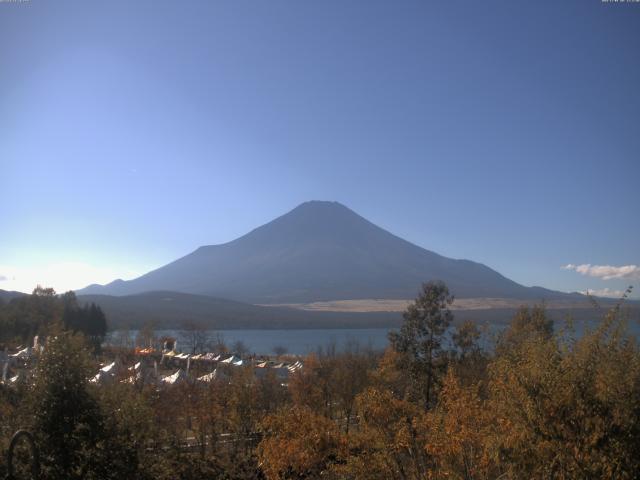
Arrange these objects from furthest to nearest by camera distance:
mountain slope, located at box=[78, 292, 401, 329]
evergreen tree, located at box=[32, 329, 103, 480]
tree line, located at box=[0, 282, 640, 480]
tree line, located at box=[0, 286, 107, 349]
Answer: mountain slope, located at box=[78, 292, 401, 329], tree line, located at box=[0, 286, 107, 349], evergreen tree, located at box=[32, 329, 103, 480], tree line, located at box=[0, 282, 640, 480]

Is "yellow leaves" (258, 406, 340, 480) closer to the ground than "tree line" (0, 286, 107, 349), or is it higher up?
closer to the ground

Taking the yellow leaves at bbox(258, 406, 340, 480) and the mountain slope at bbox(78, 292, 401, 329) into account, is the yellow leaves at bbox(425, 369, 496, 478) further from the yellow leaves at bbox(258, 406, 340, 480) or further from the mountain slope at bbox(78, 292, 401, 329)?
the mountain slope at bbox(78, 292, 401, 329)

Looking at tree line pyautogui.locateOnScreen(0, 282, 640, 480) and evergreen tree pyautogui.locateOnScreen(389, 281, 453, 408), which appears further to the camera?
evergreen tree pyautogui.locateOnScreen(389, 281, 453, 408)

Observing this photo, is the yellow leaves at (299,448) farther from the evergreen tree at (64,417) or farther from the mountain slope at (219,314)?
the mountain slope at (219,314)

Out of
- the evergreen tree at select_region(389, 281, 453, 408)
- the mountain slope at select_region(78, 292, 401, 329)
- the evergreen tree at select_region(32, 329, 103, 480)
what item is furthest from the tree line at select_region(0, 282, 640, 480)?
the mountain slope at select_region(78, 292, 401, 329)

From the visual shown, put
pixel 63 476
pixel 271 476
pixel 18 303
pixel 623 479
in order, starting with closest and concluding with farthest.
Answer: pixel 623 479 < pixel 63 476 < pixel 271 476 < pixel 18 303

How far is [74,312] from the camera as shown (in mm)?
58531

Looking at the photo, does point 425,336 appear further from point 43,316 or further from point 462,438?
point 43,316

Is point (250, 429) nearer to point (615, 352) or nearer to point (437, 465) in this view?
point (437, 465)

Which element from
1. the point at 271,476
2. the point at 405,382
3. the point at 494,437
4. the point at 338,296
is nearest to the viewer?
the point at 494,437

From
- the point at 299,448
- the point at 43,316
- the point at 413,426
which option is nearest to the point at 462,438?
the point at 413,426

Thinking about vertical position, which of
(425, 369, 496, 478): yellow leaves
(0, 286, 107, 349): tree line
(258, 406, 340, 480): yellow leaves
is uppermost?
(0, 286, 107, 349): tree line

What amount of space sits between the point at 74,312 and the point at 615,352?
59244mm

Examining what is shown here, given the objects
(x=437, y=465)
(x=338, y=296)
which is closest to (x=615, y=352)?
(x=437, y=465)
